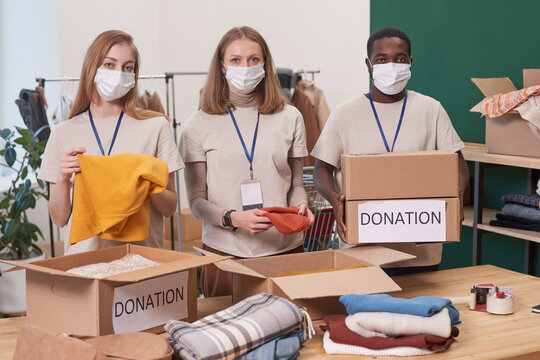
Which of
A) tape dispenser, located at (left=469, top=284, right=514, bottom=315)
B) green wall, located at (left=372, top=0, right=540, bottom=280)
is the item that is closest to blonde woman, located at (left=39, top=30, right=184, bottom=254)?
tape dispenser, located at (left=469, top=284, right=514, bottom=315)

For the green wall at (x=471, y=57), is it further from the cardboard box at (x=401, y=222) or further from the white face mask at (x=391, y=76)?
the cardboard box at (x=401, y=222)

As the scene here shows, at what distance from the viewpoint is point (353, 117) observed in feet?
6.96

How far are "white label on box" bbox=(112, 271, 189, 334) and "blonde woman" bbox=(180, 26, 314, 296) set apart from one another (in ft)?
1.54

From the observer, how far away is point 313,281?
5.37 ft

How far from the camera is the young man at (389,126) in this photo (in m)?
2.09

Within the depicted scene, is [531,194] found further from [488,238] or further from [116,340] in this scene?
[116,340]

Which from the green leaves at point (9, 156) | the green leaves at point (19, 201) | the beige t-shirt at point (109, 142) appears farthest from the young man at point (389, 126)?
the green leaves at point (9, 156)

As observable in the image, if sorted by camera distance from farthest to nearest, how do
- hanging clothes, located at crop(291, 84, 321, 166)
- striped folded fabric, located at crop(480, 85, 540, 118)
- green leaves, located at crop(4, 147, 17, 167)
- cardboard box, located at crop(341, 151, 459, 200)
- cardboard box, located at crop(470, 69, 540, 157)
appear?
hanging clothes, located at crop(291, 84, 321, 166)
green leaves, located at crop(4, 147, 17, 167)
cardboard box, located at crop(470, 69, 540, 157)
striped folded fabric, located at crop(480, 85, 540, 118)
cardboard box, located at crop(341, 151, 459, 200)

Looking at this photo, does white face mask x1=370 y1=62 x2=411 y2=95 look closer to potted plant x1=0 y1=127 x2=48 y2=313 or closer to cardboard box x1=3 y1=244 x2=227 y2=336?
cardboard box x1=3 y1=244 x2=227 y2=336

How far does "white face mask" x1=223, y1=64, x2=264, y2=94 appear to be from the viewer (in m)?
2.08

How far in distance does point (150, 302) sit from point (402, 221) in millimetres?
807

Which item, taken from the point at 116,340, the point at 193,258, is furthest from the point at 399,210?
the point at 116,340

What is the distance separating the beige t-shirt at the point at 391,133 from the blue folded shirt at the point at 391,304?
55 centimetres

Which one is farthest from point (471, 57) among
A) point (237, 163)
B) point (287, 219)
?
point (287, 219)
